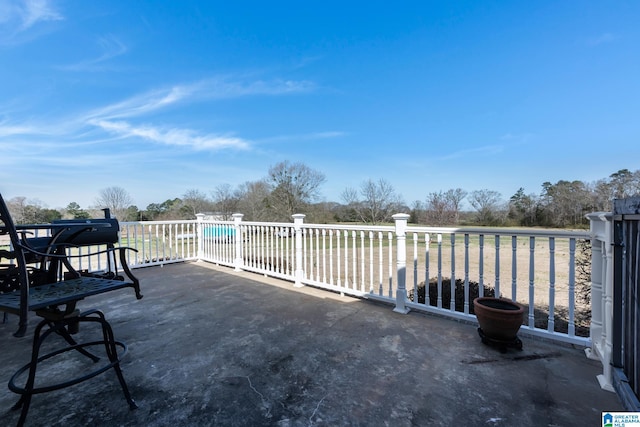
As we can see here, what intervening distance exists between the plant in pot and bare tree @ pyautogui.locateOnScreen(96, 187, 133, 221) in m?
17.7

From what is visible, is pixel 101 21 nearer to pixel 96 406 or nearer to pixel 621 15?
pixel 96 406

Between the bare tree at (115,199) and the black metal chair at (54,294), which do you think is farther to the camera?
the bare tree at (115,199)

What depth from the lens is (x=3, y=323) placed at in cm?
270

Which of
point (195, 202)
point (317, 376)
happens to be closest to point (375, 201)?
point (195, 202)

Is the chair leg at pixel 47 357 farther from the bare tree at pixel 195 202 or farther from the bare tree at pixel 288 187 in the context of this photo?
the bare tree at pixel 195 202

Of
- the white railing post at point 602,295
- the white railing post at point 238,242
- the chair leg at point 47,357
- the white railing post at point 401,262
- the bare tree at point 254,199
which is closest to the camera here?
the chair leg at point 47,357

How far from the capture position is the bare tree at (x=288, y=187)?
677 inches

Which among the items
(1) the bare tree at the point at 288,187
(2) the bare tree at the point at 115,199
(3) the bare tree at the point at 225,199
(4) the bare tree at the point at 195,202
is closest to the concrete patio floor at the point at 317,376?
(1) the bare tree at the point at 288,187

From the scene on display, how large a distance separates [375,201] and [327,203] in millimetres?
3669

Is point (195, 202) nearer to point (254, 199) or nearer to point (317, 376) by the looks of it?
point (254, 199)

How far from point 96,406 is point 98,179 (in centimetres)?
1652

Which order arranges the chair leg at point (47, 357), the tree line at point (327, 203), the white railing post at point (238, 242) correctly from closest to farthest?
the chair leg at point (47, 357), the white railing post at point (238, 242), the tree line at point (327, 203)

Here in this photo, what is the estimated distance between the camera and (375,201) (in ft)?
61.5

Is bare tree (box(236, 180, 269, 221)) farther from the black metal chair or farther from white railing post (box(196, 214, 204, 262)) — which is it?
the black metal chair
